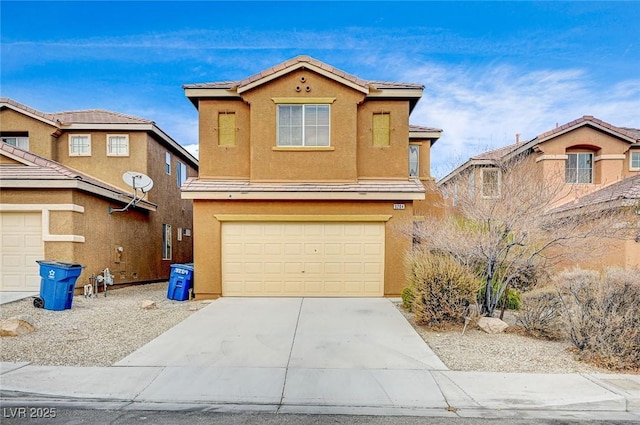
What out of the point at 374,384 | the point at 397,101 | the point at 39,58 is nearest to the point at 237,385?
the point at 374,384

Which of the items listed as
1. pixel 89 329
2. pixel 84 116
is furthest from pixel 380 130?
pixel 84 116

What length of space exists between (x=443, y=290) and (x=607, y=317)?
2.82 metres

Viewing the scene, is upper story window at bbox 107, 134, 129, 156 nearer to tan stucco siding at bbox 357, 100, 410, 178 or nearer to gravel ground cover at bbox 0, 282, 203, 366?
gravel ground cover at bbox 0, 282, 203, 366

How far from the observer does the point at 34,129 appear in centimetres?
1620

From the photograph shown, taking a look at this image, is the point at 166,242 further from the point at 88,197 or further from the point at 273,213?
the point at 273,213

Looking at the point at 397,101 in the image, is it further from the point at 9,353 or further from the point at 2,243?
the point at 2,243

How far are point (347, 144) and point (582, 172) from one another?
1247 centimetres

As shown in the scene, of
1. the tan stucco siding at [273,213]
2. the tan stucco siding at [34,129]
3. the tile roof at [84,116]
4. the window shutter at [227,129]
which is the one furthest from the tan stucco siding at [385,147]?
the tan stucco siding at [34,129]

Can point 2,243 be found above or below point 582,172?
below

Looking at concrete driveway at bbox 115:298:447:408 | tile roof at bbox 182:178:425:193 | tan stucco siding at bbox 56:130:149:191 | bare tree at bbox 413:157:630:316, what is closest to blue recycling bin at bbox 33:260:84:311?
concrete driveway at bbox 115:298:447:408

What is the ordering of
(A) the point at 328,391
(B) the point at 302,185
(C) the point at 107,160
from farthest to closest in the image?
(C) the point at 107,160 → (B) the point at 302,185 → (A) the point at 328,391

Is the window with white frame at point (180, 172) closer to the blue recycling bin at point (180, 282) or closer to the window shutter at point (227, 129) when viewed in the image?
the window shutter at point (227, 129)

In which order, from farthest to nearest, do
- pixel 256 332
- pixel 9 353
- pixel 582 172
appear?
pixel 582 172 < pixel 256 332 < pixel 9 353

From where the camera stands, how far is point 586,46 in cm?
1562
